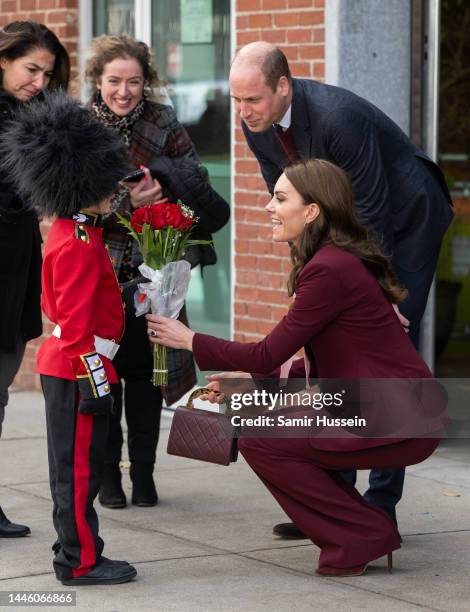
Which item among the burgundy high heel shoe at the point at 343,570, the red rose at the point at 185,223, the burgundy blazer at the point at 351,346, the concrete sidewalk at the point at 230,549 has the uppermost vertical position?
the red rose at the point at 185,223

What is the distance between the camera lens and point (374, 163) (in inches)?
216

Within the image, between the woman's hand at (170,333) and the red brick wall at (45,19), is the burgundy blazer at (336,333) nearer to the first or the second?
the woman's hand at (170,333)

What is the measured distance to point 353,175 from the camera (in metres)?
5.48

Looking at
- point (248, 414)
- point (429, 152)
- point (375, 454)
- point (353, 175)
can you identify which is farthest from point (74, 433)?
point (429, 152)

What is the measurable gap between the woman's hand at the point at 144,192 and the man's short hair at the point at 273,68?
0.85 metres

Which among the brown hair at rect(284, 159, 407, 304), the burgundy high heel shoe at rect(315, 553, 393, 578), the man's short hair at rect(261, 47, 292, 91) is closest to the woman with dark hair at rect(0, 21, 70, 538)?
the man's short hair at rect(261, 47, 292, 91)

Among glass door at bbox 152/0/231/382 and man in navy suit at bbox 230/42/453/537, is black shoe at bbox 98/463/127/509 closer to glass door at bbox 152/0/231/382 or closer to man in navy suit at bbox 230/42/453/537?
man in navy suit at bbox 230/42/453/537

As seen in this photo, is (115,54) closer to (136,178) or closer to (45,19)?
(136,178)

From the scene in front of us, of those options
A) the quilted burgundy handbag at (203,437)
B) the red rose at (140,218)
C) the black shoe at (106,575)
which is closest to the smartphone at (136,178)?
the red rose at (140,218)

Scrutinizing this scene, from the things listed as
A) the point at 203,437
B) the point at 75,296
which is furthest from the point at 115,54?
the point at 203,437

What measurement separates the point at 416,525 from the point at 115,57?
2.29 metres

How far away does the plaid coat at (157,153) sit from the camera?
20.1ft

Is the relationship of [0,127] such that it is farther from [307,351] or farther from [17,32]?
[307,351]

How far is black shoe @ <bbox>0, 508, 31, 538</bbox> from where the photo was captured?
227 inches
